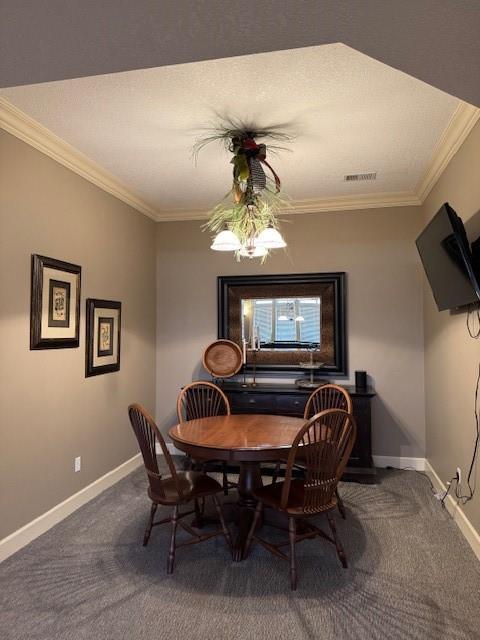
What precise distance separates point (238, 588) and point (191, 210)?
371 cm

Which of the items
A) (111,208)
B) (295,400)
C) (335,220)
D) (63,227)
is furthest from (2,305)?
(335,220)

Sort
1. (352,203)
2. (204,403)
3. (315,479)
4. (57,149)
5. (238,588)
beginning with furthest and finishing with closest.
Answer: (352,203) < (204,403) < (57,149) < (315,479) < (238,588)

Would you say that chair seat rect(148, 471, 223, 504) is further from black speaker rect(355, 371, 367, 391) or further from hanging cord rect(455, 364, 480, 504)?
black speaker rect(355, 371, 367, 391)

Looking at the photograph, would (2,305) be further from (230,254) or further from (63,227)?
(230,254)

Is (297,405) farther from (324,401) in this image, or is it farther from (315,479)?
(315,479)

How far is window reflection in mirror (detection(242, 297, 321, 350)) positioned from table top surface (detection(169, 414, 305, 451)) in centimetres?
139

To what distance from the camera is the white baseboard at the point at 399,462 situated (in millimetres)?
4398

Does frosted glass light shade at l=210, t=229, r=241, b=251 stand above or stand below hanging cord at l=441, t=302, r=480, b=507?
above

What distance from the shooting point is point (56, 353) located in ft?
10.7

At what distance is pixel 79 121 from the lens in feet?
9.48

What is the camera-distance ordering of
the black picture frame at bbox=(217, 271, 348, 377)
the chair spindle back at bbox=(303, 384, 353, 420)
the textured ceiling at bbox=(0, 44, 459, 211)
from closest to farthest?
the textured ceiling at bbox=(0, 44, 459, 211) < the chair spindle back at bbox=(303, 384, 353, 420) < the black picture frame at bbox=(217, 271, 348, 377)

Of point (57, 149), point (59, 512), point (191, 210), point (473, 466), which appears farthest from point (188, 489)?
point (191, 210)

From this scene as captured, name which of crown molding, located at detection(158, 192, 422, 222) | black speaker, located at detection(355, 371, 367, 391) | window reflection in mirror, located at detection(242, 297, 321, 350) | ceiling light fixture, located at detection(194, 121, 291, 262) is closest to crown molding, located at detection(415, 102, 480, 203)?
crown molding, located at detection(158, 192, 422, 222)

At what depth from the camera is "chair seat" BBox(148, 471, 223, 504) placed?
266 cm
